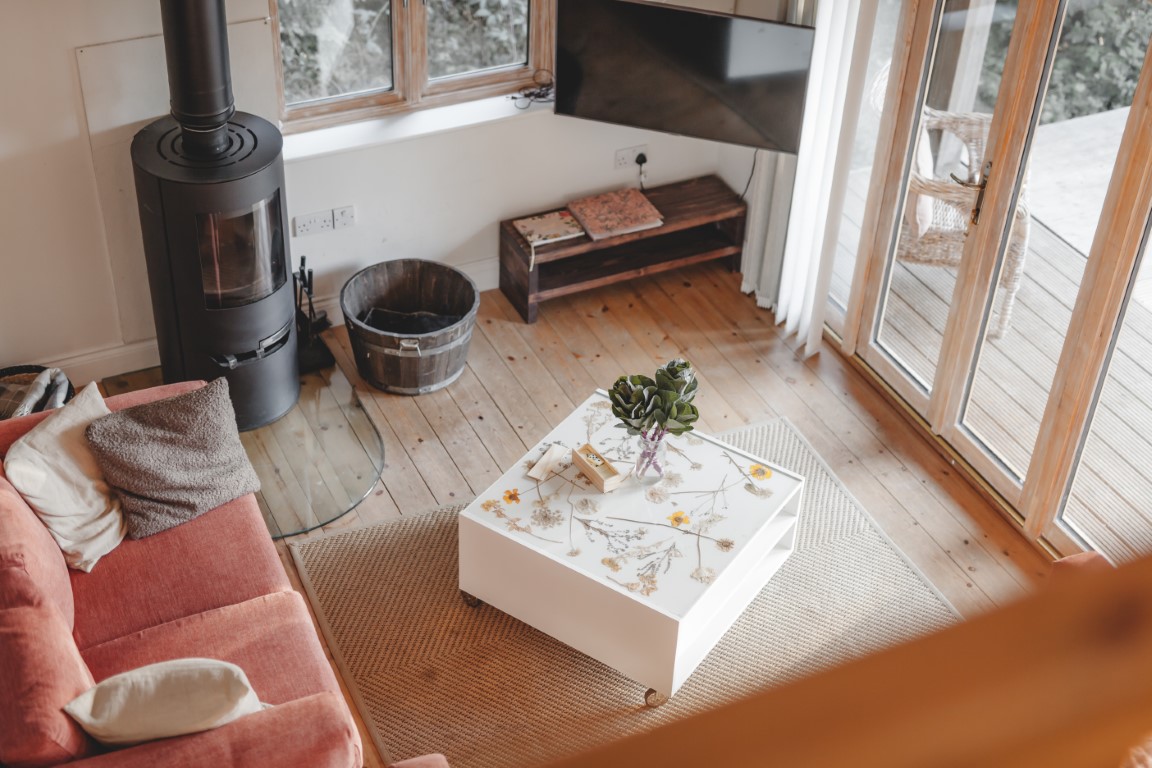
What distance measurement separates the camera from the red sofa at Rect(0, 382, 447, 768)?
2408 millimetres

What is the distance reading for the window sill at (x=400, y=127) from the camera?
14.4 ft

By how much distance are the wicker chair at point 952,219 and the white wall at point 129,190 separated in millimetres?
971

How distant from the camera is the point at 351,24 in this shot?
4.37 metres

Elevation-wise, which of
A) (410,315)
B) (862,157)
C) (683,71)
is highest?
(683,71)

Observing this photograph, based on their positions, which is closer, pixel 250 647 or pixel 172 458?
pixel 250 647

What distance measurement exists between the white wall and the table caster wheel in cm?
218

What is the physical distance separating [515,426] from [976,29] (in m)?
2.04

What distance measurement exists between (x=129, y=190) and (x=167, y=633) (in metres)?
1.78

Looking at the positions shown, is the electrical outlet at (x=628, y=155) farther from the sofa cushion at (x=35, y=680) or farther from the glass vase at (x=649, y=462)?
the sofa cushion at (x=35, y=680)

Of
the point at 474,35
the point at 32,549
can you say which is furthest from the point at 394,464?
the point at 474,35

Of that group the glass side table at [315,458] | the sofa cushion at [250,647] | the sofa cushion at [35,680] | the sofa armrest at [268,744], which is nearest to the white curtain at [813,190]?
the glass side table at [315,458]

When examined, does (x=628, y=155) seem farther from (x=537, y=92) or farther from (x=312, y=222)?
(x=312, y=222)

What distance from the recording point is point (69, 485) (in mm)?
3146

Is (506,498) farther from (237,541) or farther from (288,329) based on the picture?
(288,329)
